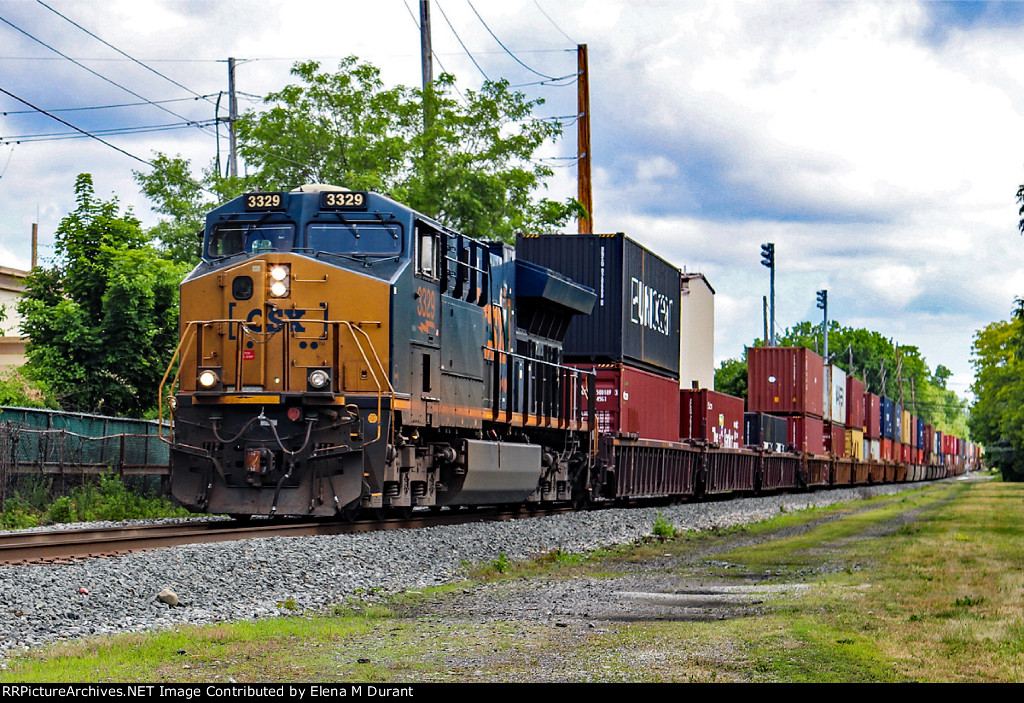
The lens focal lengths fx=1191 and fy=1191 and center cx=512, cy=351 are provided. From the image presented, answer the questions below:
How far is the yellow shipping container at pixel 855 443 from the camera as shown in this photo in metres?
52.7

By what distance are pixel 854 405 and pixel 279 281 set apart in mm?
44818

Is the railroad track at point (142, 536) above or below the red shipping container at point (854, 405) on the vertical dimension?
below

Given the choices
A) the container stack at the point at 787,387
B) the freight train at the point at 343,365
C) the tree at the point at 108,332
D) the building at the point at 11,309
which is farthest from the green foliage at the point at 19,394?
the container stack at the point at 787,387

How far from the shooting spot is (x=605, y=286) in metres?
23.8

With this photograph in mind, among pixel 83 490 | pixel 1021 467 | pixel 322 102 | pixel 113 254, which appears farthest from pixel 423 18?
pixel 1021 467

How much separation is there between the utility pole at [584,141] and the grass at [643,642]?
2484cm

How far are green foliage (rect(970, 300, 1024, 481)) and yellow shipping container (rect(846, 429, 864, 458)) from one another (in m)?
10.3

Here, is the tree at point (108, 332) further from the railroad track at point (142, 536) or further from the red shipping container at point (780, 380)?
the red shipping container at point (780, 380)

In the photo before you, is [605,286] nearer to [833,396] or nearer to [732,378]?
[833,396]

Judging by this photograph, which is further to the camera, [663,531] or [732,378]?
[732,378]

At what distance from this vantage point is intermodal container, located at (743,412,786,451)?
3750cm

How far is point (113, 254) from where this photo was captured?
2631 cm

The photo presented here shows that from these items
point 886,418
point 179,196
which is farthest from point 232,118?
point 886,418

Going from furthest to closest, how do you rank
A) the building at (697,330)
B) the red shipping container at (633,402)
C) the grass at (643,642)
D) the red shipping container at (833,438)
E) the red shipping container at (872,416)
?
the building at (697,330) < the red shipping container at (872,416) < the red shipping container at (833,438) < the red shipping container at (633,402) < the grass at (643,642)
